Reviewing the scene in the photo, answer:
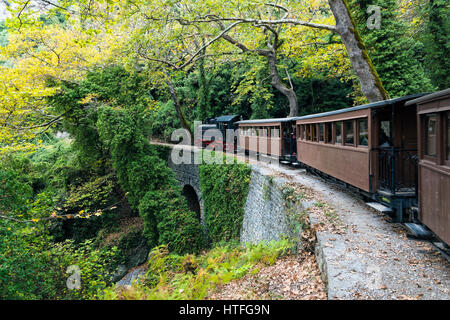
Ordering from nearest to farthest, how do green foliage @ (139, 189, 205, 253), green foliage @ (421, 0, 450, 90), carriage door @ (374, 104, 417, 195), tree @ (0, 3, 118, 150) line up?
1. carriage door @ (374, 104, 417, 195)
2. tree @ (0, 3, 118, 150)
3. green foliage @ (139, 189, 205, 253)
4. green foliage @ (421, 0, 450, 90)

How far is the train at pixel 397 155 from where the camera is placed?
4676 millimetres

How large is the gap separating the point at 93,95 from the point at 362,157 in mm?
15569

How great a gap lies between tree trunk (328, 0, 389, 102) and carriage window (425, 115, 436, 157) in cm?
586

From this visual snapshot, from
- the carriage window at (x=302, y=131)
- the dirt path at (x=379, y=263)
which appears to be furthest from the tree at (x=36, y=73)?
the dirt path at (x=379, y=263)

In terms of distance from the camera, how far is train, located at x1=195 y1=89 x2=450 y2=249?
15.3 ft

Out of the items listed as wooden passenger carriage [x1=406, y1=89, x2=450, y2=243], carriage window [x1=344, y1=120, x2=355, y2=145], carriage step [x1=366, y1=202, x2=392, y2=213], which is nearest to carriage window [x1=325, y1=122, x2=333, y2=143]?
carriage window [x1=344, y1=120, x2=355, y2=145]

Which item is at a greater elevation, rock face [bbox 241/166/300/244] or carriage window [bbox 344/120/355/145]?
carriage window [bbox 344/120/355/145]

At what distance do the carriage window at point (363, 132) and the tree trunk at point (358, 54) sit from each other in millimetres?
3384

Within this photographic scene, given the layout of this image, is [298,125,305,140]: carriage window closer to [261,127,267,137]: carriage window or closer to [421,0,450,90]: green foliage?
[261,127,267,137]: carriage window

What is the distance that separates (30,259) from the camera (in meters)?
7.73

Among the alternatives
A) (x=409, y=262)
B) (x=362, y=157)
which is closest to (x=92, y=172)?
(x=362, y=157)

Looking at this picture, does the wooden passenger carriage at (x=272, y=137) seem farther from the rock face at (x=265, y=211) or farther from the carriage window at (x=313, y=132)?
the rock face at (x=265, y=211)

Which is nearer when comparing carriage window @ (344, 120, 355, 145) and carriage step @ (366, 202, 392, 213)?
carriage step @ (366, 202, 392, 213)

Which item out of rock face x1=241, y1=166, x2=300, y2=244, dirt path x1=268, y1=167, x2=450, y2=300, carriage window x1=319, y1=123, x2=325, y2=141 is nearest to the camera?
dirt path x1=268, y1=167, x2=450, y2=300
